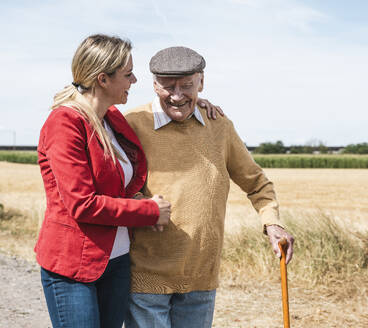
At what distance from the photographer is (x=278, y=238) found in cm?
273

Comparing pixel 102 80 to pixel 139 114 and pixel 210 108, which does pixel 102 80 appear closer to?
pixel 139 114

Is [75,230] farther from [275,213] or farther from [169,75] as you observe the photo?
[275,213]

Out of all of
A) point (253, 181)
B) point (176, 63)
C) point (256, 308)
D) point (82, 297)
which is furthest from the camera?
point (256, 308)

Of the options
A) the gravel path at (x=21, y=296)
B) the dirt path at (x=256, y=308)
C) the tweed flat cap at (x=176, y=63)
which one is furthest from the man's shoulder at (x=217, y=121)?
the gravel path at (x=21, y=296)

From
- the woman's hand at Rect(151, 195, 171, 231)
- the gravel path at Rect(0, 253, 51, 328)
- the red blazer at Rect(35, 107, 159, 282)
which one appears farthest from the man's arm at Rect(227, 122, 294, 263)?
the gravel path at Rect(0, 253, 51, 328)

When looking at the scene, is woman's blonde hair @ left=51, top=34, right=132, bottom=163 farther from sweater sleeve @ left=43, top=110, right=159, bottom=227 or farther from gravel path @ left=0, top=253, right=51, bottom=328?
gravel path @ left=0, top=253, right=51, bottom=328

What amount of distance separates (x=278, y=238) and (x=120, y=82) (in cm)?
112

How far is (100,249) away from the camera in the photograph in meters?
2.27

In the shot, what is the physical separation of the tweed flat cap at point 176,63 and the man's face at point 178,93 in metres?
0.04

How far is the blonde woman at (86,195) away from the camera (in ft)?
7.05

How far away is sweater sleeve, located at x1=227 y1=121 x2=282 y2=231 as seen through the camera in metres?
2.86

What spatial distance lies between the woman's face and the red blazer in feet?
0.71

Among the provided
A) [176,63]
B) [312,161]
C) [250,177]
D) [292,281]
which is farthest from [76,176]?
[312,161]

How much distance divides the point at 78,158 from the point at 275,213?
117cm
